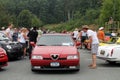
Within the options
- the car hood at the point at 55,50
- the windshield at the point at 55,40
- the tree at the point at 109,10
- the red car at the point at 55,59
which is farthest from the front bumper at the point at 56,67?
the tree at the point at 109,10

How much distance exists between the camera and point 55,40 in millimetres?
14586

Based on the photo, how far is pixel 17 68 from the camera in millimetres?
14961

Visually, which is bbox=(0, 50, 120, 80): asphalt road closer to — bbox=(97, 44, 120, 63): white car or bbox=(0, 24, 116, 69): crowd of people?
bbox=(97, 44, 120, 63): white car

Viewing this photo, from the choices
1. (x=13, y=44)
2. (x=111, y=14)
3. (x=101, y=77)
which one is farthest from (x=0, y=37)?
(x=111, y=14)

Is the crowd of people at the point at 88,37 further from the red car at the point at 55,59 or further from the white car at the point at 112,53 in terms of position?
the red car at the point at 55,59

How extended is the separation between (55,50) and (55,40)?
50.8 inches

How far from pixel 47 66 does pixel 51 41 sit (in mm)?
1707

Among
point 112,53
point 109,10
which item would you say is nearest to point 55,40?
point 112,53

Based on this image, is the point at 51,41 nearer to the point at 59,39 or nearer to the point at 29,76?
the point at 59,39

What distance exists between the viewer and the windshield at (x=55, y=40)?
1436 centimetres

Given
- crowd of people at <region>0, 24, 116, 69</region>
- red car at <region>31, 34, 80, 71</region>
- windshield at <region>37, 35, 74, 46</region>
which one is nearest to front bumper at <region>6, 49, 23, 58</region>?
crowd of people at <region>0, 24, 116, 69</region>

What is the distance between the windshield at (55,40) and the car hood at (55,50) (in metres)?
0.48

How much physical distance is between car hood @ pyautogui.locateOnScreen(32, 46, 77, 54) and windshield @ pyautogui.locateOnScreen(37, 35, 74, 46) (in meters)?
0.48

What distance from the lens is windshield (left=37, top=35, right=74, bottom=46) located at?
1436 centimetres
